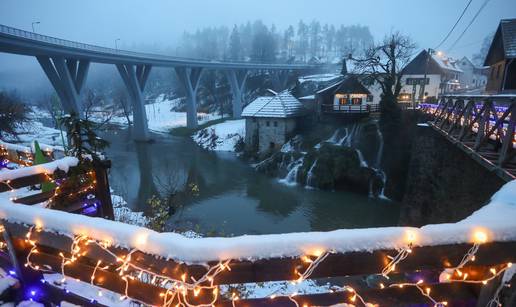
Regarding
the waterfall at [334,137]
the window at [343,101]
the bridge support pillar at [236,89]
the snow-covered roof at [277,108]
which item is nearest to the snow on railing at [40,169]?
the waterfall at [334,137]

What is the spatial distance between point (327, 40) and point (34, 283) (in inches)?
4916

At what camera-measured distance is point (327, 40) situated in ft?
372

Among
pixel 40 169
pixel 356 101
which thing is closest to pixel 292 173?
pixel 356 101

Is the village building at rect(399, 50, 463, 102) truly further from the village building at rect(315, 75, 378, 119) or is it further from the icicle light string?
the icicle light string

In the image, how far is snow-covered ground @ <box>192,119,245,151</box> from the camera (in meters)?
30.2

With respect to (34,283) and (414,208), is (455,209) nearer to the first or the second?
(414,208)

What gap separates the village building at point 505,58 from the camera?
639 inches

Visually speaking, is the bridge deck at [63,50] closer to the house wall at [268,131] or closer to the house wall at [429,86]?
the house wall at [268,131]

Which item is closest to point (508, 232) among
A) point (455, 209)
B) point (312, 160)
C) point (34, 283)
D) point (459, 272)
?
point (459, 272)

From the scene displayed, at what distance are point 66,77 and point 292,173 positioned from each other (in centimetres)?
2154

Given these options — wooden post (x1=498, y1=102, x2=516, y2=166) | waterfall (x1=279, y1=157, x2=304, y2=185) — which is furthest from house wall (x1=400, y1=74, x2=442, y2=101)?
wooden post (x1=498, y1=102, x2=516, y2=166)

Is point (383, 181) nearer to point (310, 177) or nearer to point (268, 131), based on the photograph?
point (310, 177)

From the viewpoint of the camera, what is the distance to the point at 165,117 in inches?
2064

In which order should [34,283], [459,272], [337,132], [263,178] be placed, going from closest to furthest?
[459,272]
[34,283]
[263,178]
[337,132]
